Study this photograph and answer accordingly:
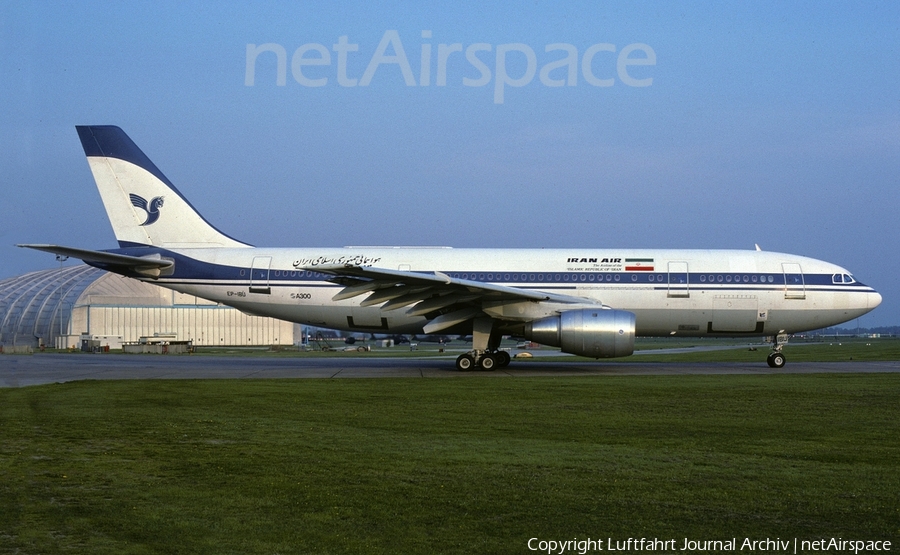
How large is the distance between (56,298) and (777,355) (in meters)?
61.8

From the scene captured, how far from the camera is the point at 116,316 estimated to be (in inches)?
2638

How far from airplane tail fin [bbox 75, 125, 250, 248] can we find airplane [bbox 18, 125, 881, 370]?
3 centimetres

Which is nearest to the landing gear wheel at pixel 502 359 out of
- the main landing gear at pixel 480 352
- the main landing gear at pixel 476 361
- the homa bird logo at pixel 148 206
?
the main landing gear at pixel 480 352

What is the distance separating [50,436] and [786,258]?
68.4 feet

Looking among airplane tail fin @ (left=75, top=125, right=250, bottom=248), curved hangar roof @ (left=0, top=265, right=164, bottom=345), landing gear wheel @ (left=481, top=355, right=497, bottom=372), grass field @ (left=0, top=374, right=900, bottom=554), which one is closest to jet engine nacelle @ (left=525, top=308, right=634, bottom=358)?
landing gear wheel @ (left=481, top=355, right=497, bottom=372)

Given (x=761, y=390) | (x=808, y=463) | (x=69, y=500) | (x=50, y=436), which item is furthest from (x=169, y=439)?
(x=761, y=390)

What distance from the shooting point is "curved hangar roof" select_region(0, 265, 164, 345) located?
67.5 m

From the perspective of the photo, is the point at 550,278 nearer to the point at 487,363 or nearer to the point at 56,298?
the point at 487,363

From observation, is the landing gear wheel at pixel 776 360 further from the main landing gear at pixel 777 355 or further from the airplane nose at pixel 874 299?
the airplane nose at pixel 874 299

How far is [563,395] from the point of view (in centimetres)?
1523

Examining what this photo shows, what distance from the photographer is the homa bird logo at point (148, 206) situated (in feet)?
83.0

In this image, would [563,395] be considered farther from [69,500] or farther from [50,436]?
[69,500]

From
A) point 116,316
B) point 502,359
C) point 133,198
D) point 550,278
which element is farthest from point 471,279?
point 116,316

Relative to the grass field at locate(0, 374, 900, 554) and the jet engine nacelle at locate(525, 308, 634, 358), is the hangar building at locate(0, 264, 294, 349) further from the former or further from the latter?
the grass field at locate(0, 374, 900, 554)
